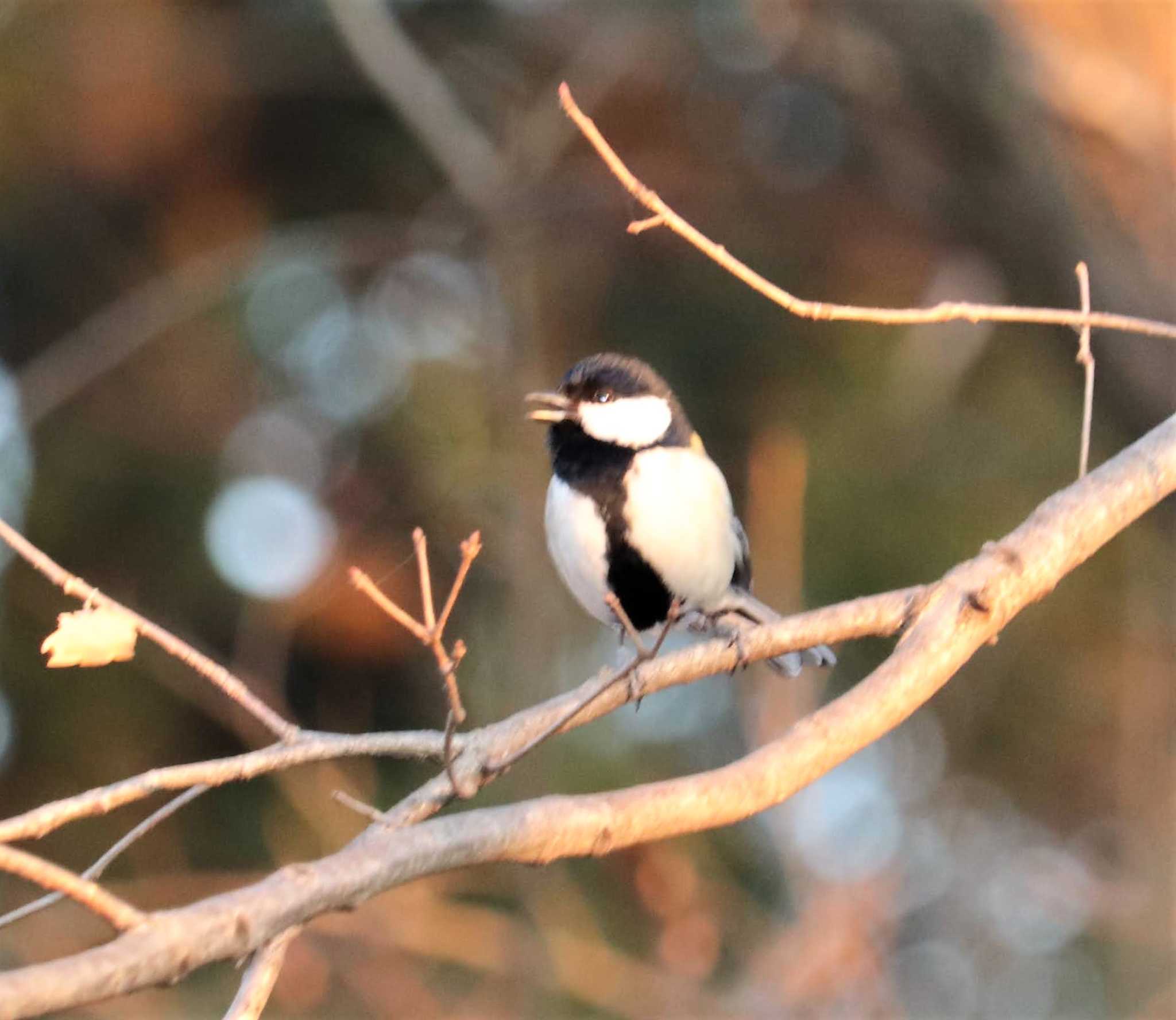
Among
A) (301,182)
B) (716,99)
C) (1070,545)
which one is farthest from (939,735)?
(1070,545)

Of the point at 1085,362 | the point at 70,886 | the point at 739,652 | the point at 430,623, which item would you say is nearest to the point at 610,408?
the point at 739,652

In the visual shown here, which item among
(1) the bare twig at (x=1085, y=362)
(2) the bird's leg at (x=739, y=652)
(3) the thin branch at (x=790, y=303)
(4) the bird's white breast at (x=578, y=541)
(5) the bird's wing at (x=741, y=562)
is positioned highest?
(5) the bird's wing at (x=741, y=562)

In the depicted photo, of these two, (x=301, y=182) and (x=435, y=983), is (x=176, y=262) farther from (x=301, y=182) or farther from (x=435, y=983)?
(x=435, y=983)

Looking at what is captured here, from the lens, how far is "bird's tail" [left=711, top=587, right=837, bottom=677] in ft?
11.3

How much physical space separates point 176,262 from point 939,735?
3.75m

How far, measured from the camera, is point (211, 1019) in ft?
15.7

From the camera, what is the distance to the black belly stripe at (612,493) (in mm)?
3250

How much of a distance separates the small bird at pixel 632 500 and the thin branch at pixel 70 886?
2.01m

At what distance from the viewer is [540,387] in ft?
16.8

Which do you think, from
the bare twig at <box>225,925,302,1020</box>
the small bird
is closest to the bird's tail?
→ the small bird

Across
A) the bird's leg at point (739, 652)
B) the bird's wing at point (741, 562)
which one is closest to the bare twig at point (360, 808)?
the bird's leg at point (739, 652)

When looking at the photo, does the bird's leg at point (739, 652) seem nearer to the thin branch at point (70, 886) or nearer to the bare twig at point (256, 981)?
the bare twig at point (256, 981)

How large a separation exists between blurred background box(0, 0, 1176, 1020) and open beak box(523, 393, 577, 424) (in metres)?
1.37

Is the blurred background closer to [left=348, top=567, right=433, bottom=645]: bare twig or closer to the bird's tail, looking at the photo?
the bird's tail
